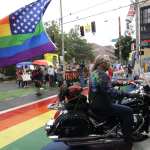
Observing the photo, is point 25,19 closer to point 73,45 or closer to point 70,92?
point 70,92

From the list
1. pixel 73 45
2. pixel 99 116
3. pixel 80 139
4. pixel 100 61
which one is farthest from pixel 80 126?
pixel 73 45

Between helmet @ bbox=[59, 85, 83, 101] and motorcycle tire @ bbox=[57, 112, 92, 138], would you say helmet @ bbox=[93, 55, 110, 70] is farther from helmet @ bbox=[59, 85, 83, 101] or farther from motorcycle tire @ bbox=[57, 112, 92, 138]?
motorcycle tire @ bbox=[57, 112, 92, 138]

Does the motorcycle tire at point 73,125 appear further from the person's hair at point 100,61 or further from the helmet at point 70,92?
the person's hair at point 100,61

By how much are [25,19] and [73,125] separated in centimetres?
210

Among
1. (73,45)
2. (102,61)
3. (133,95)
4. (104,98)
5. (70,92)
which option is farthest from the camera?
(73,45)

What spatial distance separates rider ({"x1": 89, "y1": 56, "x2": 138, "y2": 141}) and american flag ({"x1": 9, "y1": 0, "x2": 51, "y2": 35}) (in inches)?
54.6

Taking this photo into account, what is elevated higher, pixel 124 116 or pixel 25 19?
pixel 25 19

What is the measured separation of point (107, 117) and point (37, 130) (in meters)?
2.99

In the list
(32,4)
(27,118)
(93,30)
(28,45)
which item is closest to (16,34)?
(28,45)

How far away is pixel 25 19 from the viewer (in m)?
8.21

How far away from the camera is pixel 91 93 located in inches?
305

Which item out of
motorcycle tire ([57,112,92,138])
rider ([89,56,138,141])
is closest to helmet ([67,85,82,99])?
rider ([89,56,138,141])

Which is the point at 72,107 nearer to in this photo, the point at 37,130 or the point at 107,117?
the point at 107,117

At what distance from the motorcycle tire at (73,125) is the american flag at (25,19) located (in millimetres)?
1692
